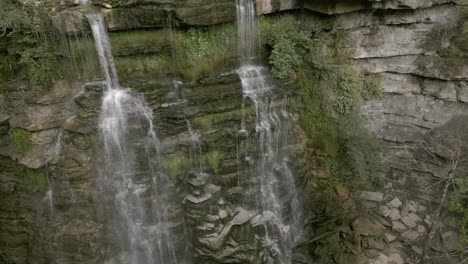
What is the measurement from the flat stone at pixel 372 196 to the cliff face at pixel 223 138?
78mm

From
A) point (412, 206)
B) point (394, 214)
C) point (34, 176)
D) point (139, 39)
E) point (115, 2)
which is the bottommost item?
point (394, 214)

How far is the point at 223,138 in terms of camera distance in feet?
25.5

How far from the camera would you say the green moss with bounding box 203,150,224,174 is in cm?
773

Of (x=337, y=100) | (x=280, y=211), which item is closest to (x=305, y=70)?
(x=337, y=100)

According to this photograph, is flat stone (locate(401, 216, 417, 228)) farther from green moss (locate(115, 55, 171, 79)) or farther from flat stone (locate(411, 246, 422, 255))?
green moss (locate(115, 55, 171, 79))

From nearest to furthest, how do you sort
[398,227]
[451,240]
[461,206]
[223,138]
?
[461,206] → [223,138] → [451,240] → [398,227]

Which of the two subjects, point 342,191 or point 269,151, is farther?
point 342,191

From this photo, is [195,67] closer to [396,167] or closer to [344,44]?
[344,44]

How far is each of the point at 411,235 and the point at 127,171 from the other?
21.9 feet

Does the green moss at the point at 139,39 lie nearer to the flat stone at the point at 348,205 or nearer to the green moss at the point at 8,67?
the green moss at the point at 8,67

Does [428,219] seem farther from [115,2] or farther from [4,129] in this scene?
[4,129]

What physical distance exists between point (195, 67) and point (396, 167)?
5540 millimetres

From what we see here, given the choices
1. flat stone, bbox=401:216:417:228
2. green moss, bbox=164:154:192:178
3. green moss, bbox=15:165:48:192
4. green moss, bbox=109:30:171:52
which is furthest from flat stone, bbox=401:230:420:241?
green moss, bbox=15:165:48:192

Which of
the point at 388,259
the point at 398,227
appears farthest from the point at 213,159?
the point at 398,227
